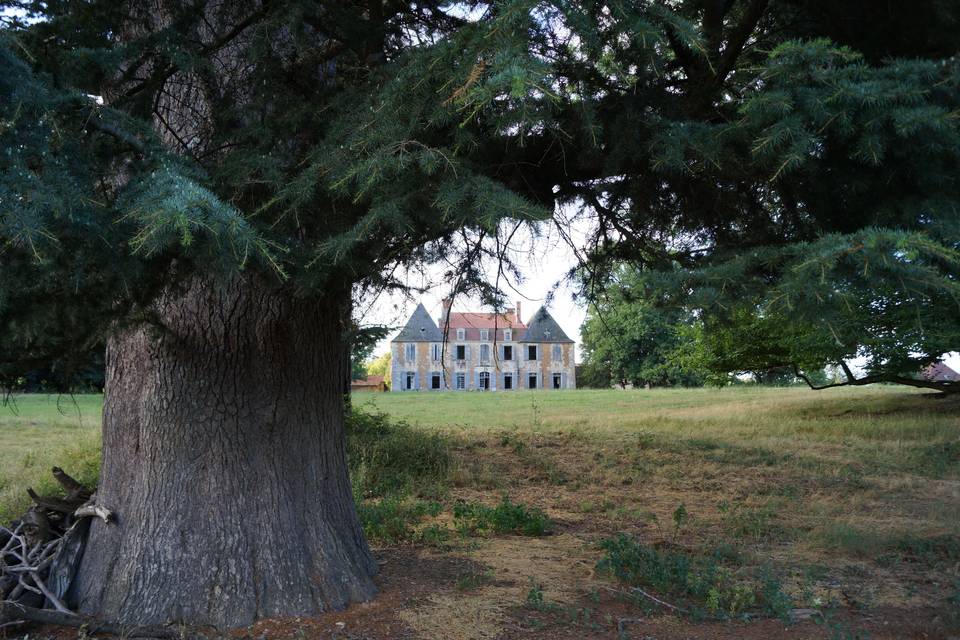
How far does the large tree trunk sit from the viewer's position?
16.7 ft

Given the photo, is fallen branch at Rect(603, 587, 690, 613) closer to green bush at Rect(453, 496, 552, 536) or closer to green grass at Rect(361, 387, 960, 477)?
green bush at Rect(453, 496, 552, 536)

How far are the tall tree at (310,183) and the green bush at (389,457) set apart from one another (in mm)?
4177

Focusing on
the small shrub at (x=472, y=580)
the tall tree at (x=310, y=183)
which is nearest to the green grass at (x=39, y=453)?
the tall tree at (x=310, y=183)

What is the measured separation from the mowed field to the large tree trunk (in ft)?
1.41

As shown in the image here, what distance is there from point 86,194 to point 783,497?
9.80 m

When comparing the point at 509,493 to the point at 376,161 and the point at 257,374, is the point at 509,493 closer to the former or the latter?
the point at 257,374

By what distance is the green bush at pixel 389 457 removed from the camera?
10.4 m

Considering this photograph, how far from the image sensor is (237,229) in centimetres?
332

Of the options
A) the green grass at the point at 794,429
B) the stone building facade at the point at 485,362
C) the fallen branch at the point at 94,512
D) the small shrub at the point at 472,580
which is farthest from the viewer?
the stone building facade at the point at 485,362

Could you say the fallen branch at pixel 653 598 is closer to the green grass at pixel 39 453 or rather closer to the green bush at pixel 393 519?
the green bush at pixel 393 519

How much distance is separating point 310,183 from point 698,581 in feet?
13.7

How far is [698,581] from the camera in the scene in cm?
578

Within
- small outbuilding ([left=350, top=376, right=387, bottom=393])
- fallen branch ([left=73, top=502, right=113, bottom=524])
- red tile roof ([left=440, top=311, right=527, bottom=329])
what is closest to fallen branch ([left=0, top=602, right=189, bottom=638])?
fallen branch ([left=73, top=502, right=113, bottom=524])

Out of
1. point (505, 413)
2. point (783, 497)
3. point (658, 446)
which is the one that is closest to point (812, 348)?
point (658, 446)
